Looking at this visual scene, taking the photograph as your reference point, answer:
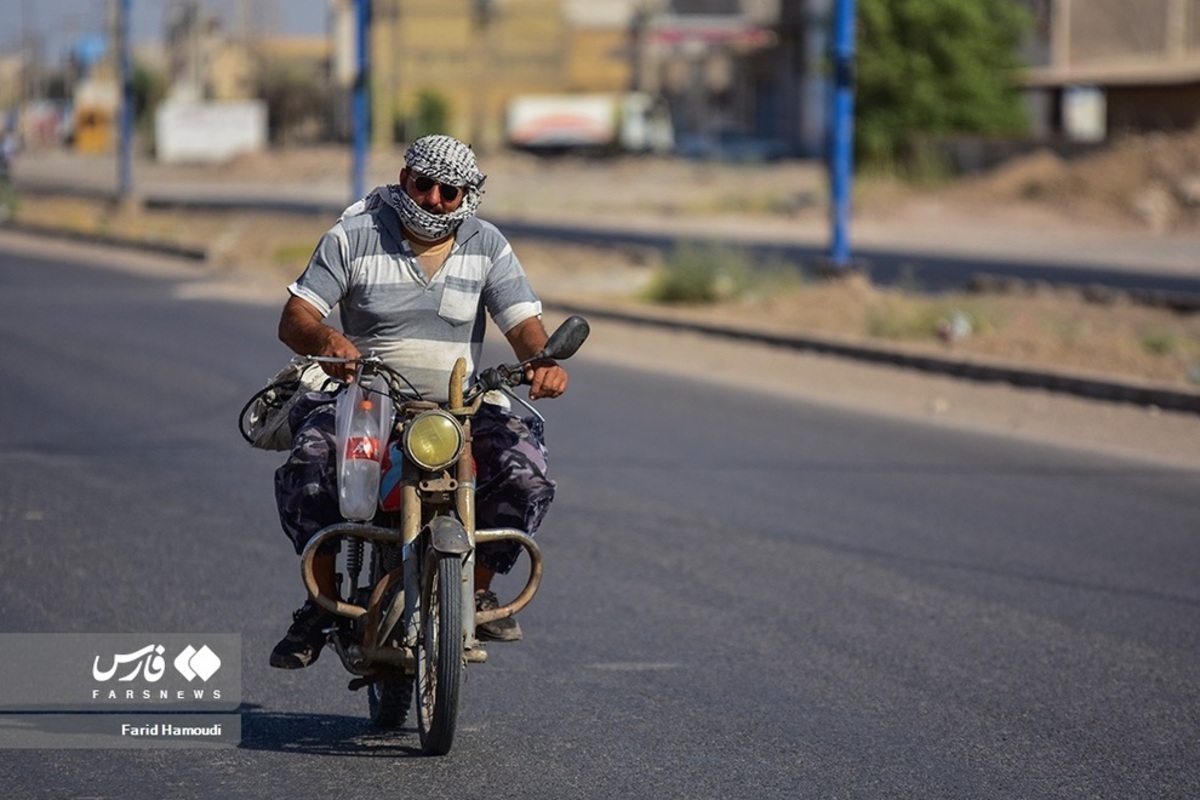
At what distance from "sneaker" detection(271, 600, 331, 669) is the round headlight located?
73 centimetres

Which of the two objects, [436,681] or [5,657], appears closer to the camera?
[436,681]

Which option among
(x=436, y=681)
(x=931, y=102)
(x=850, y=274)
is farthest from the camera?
(x=931, y=102)

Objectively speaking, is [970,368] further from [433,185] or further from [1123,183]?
[1123,183]

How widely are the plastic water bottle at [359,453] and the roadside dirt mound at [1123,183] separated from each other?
35.5m

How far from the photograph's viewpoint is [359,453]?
549 centimetres

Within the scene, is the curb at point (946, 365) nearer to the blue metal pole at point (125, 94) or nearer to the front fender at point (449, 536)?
the front fender at point (449, 536)

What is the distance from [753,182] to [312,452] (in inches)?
2051

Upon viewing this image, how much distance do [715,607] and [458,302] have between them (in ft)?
8.61

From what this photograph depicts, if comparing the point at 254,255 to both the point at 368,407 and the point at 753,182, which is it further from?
the point at 753,182

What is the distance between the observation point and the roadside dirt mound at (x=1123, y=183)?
39656mm

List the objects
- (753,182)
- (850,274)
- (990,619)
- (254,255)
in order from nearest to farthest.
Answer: (990,619) → (850,274) → (254,255) → (753,182)

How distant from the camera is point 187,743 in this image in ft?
19.3

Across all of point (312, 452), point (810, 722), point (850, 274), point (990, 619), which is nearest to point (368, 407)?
point (312, 452)

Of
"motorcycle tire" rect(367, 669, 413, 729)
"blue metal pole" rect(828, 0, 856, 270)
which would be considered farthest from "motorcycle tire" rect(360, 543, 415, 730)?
"blue metal pole" rect(828, 0, 856, 270)
